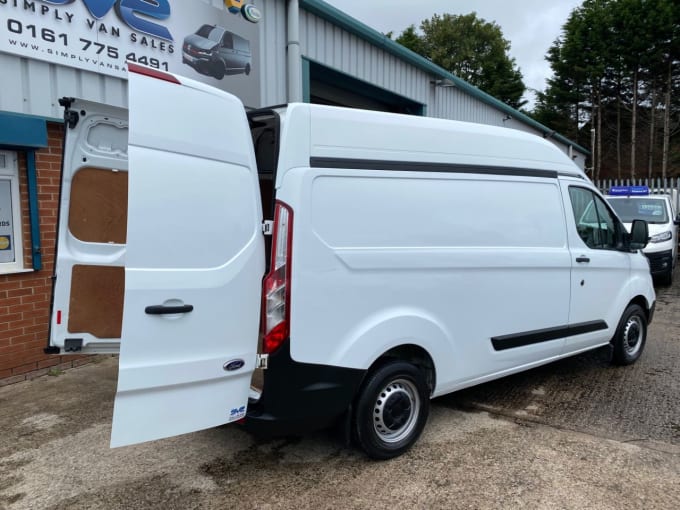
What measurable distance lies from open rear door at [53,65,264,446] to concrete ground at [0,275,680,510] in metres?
0.71

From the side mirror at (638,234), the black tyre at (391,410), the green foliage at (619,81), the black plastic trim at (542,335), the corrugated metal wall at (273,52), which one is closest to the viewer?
the black tyre at (391,410)

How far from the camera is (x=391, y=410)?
335 centimetres

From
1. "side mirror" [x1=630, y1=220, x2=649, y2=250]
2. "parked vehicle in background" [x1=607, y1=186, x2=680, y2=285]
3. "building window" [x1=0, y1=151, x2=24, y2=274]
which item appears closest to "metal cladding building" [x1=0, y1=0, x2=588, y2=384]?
"building window" [x1=0, y1=151, x2=24, y2=274]

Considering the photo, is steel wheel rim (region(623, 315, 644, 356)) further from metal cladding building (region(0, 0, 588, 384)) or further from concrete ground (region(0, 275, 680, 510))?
metal cladding building (region(0, 0, 588, 384))

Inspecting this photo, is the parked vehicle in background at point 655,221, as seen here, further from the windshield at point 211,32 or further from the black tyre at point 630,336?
the windshield at point 211,32

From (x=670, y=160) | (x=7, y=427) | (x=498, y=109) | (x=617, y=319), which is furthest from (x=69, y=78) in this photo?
(x=670, y=160)

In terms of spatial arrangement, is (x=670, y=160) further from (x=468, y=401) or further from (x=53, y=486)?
(x=53, y=486)

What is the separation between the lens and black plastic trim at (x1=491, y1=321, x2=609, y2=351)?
3949 millimetres

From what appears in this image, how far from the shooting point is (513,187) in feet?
13.2

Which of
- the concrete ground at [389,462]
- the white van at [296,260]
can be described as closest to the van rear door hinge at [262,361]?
the white van at [296,260]

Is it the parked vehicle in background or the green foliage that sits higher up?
the green foliage

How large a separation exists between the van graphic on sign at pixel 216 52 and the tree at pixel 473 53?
35.7m

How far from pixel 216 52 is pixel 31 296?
3.64 meters

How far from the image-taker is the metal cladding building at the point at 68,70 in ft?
15.6
